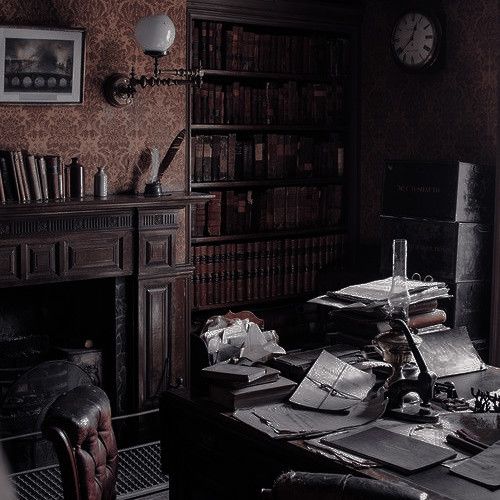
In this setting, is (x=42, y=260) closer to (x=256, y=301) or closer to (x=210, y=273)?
(x=210, y=273)

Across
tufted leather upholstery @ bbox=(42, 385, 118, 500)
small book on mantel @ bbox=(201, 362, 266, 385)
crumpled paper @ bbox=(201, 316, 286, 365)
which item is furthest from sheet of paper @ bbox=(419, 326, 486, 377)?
tufted leather upholstery @ bbox=(42, 385, 118, 500)

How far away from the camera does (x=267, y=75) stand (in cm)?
554

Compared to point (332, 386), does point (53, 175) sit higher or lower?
higher

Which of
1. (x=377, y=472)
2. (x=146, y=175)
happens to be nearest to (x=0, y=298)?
(x=146, y=175)

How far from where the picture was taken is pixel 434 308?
3172 mm

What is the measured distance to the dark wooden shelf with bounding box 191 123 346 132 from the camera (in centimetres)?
531

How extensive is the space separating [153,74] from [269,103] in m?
1.13

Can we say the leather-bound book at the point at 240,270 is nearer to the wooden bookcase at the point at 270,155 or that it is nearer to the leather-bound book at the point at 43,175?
the wooden bookcase at the point at 270,155

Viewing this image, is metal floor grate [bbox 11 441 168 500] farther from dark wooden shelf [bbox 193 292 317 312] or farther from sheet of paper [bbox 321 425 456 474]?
sheet of paper [bbox 321 425 456 474]

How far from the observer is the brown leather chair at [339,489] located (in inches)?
61.4

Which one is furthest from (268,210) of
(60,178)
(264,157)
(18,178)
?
(18,178)

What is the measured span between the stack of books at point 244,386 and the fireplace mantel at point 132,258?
5.90 feet

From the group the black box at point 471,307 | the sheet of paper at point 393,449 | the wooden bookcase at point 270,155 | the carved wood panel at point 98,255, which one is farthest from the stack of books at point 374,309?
the wooden bookcase at point 270,155

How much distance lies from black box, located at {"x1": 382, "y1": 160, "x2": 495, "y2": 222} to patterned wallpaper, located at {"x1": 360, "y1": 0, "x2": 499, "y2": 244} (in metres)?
0.30
